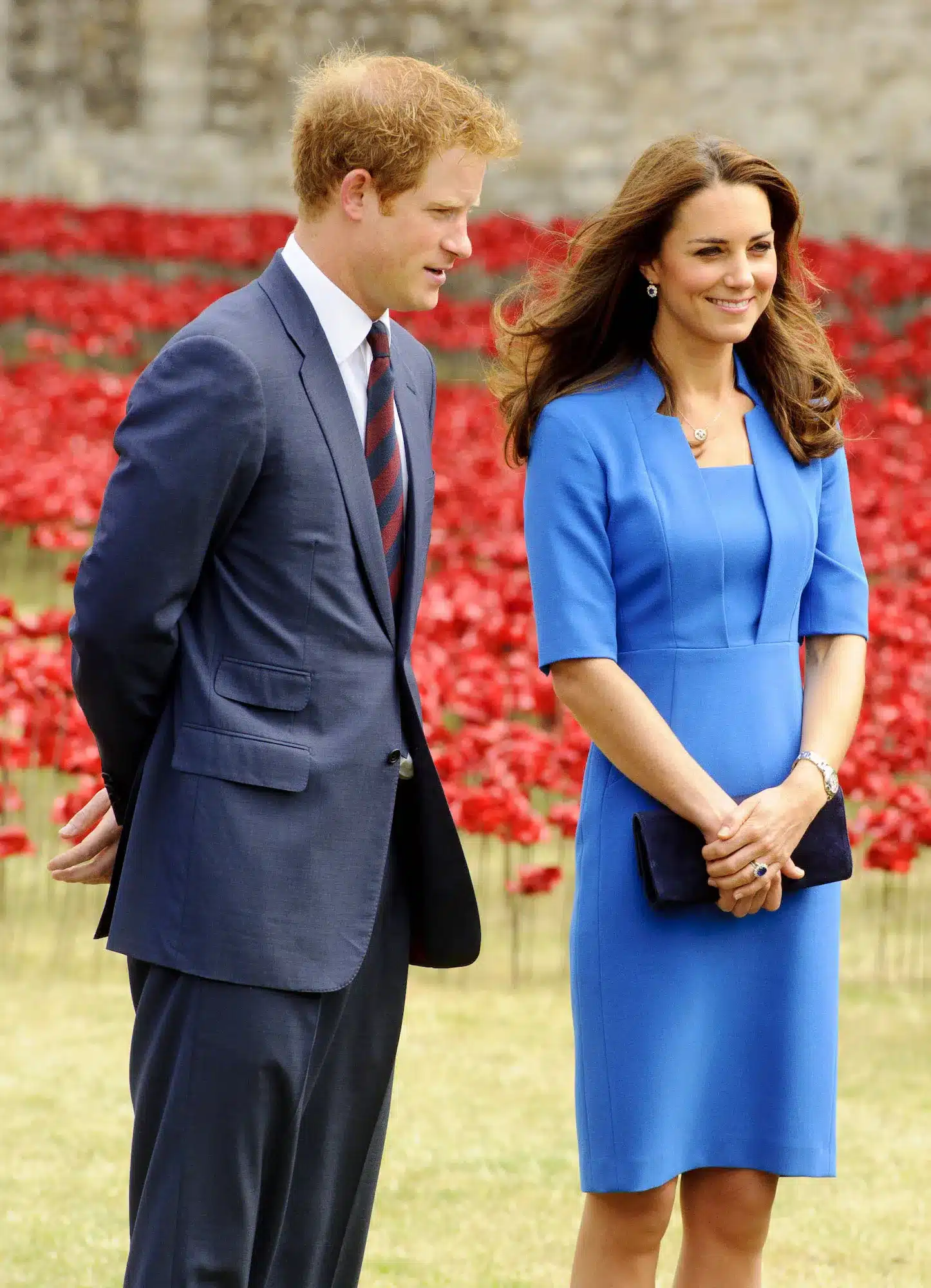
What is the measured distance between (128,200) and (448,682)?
757 inches

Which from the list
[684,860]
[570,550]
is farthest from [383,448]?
[684,860]

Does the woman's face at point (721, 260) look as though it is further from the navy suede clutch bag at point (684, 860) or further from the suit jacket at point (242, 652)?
the navy suede clutch bag at point (684, 860)

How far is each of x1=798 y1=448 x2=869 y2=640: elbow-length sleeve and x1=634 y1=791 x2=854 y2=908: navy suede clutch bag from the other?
0.32m

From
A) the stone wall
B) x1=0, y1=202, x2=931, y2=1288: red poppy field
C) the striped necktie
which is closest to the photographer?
the striped necktie

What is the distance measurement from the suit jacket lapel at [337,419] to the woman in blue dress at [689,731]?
31 centimetres

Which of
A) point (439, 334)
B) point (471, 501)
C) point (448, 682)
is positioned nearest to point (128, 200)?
point (439, 334)

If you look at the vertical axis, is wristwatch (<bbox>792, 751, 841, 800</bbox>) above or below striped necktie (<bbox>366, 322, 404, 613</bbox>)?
below

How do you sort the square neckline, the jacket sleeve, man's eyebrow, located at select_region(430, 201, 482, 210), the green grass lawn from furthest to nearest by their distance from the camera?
the green grass lawn → the square neckline → man's eyebrow, located at select_region(430, 201, 482, 210) → the jacket sleeve

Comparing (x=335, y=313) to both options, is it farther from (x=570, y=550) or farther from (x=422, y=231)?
(x=570, y=550)

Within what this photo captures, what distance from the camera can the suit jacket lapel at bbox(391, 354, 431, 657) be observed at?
8.32 feet

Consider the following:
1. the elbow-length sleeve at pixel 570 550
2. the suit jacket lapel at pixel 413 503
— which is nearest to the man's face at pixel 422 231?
the suit jacket lapel at pixel 413 503

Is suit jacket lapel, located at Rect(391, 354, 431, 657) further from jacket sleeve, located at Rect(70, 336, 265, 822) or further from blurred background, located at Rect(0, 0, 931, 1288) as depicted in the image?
blurred background, located at Rect(0, 0, 931, 1288)

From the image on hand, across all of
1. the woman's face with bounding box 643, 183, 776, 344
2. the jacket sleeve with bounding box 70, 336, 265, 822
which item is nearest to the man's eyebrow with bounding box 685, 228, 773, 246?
the woman's face with bounding box 643, 183, 776, 344

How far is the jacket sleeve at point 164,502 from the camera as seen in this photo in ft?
7.40
